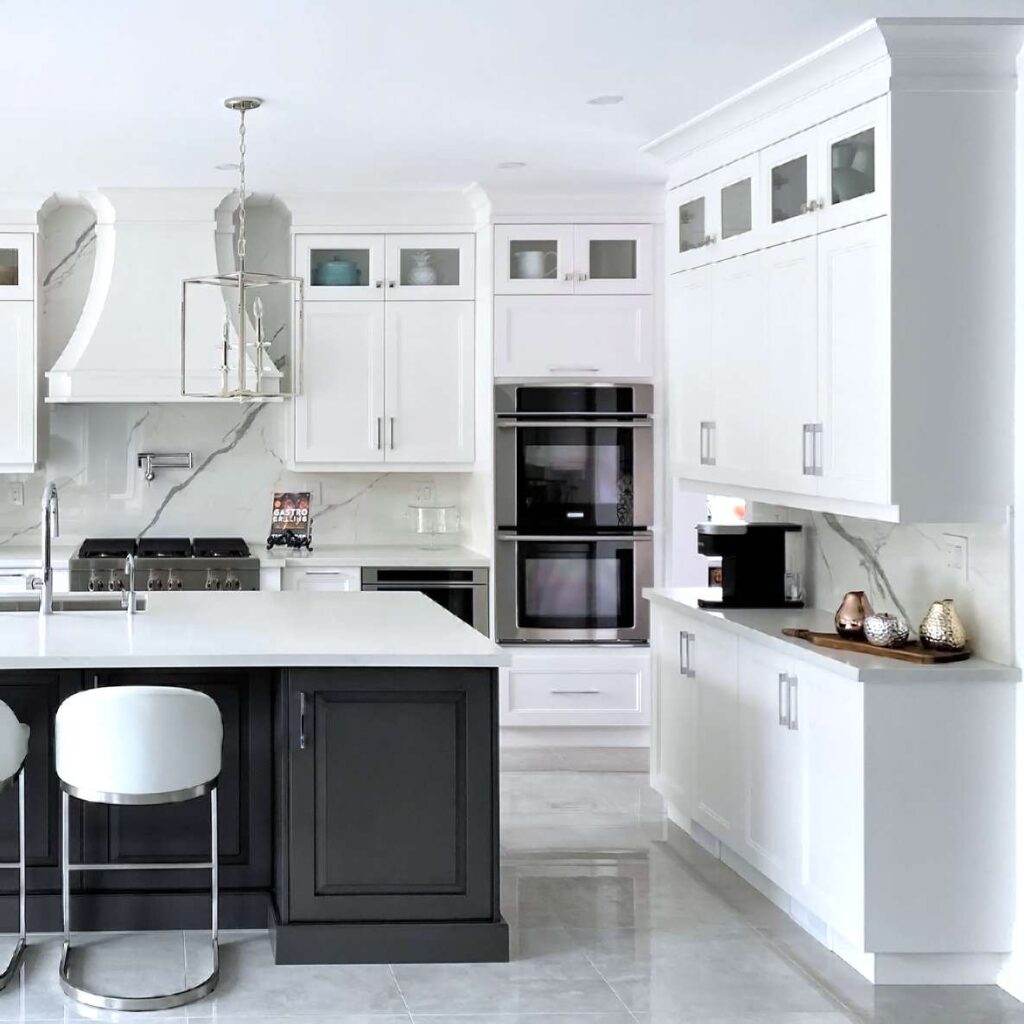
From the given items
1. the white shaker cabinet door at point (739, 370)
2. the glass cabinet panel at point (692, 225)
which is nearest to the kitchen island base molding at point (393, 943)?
the white shaker cabinet door at point (739, 370)

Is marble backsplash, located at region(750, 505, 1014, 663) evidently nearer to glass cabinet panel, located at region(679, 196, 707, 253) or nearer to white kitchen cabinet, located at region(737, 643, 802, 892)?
white kitchen cabinet, located at region(737, 643, 802, 892)

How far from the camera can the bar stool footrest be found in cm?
339

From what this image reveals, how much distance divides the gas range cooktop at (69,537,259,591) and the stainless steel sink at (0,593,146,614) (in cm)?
142

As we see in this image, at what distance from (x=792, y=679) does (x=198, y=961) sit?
1.78 m

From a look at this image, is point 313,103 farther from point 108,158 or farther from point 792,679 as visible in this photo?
point 792,679

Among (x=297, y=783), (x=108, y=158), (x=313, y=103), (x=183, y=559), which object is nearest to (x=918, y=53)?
(x=313, y=103)

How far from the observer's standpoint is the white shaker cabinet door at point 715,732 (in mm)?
4453

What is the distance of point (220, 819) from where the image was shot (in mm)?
3969

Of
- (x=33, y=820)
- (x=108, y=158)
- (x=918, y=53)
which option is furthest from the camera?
(x=108, y=158)

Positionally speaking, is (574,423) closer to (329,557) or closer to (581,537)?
(581,537)

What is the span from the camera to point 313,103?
4672 mm

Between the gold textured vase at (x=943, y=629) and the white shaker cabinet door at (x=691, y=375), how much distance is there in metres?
Result: 1.24

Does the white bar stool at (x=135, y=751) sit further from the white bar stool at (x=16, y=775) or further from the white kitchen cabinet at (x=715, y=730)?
the white kitchen cabinet at (x=715, y=730)

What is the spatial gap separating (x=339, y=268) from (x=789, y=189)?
2.89 meters
